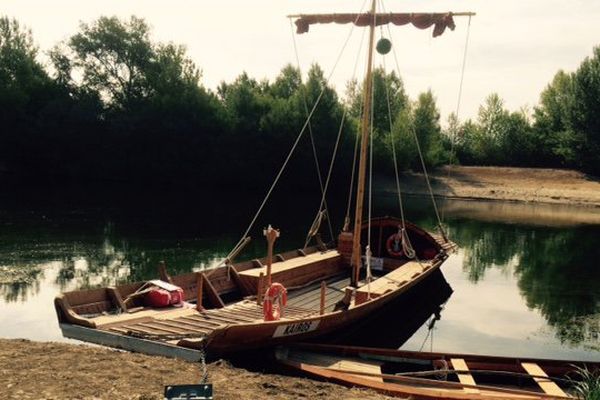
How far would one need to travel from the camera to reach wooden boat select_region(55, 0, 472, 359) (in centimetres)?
1281

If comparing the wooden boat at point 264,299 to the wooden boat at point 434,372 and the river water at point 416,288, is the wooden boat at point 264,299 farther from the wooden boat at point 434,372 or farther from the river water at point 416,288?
the river water at point 416,288

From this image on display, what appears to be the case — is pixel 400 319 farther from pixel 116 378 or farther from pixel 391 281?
pixel 116 378

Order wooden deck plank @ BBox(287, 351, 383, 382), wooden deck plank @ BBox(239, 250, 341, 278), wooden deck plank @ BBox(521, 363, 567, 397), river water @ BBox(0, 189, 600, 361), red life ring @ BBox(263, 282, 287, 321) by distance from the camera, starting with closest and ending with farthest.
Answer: wooden deck plank @ BBox(521, 363, 567, 397) < wooden deck plank @ BBox(287, 351, 383, 382) < red life ring @ BBox(263, 282, 287, 321) < river water @ BBox(0, 189, 600, 361) < wooden deck plank @ BBox(239, 250, 341, 278)

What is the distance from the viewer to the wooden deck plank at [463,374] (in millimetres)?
11684

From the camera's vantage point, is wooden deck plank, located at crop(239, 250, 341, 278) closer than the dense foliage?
Yes

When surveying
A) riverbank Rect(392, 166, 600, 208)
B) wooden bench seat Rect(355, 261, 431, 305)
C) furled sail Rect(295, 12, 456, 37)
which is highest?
furled sail Rect(295, 12, 456, 37)

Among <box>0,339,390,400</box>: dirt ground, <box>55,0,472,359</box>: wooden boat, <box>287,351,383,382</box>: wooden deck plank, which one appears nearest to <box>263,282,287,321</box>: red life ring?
<box>55,0,472,359</box>: wooden boat

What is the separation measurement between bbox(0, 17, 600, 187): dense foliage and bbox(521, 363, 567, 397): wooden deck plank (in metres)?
56.0

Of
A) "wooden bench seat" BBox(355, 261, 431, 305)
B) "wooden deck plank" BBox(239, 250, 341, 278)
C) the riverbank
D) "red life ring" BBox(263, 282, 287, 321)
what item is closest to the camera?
"red life ring" BBox(263, 282, 287, 321)

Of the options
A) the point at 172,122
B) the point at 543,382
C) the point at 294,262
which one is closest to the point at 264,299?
the point at 543,382

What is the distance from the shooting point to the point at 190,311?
49.9 feet

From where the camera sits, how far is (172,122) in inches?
2763

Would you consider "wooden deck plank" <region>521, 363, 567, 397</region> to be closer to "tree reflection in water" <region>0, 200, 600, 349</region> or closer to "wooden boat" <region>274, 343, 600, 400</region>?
"wooden boat" <region>274, 343, 600, 400</region>

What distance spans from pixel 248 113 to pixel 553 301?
53.7 metres
